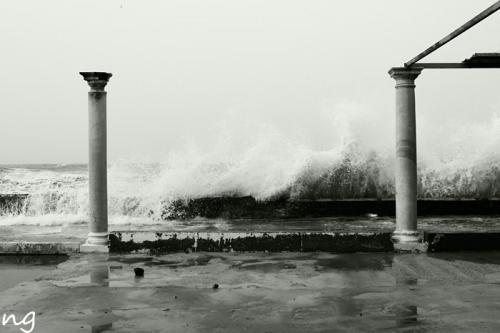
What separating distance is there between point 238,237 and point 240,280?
7.53 ft

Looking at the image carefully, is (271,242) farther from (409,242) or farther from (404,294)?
(404,294)

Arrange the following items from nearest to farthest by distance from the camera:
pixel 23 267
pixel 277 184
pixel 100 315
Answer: pixel 100 315 → pixel 23 267 → pixel 277 184

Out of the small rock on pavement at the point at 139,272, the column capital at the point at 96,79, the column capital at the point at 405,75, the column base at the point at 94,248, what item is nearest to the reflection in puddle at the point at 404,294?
the column capital at the point at 405,75

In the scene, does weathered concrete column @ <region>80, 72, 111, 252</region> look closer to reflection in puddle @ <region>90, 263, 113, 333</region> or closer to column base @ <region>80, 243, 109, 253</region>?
column base @ <region>80, 243, 109, 253</region>

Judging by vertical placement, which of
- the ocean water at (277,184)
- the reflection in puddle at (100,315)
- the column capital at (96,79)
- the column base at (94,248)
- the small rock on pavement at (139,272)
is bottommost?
the reflection in puddle at (100,315)

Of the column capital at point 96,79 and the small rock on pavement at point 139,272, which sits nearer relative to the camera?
the small rock on pavement at point 139,272

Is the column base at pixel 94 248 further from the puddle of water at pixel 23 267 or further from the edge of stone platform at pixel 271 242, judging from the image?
the puddle of water at pixel 23 267

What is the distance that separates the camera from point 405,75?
838cm

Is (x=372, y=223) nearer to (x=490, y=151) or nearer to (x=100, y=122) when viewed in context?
(x=100, y=122)

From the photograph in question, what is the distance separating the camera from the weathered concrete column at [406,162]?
841cm

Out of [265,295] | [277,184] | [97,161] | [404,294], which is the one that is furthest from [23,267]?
[277,184]

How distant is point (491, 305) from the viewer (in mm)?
5059

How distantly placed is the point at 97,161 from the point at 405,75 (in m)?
4.23

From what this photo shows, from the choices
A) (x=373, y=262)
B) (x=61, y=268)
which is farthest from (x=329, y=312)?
(x=61, y=268)
